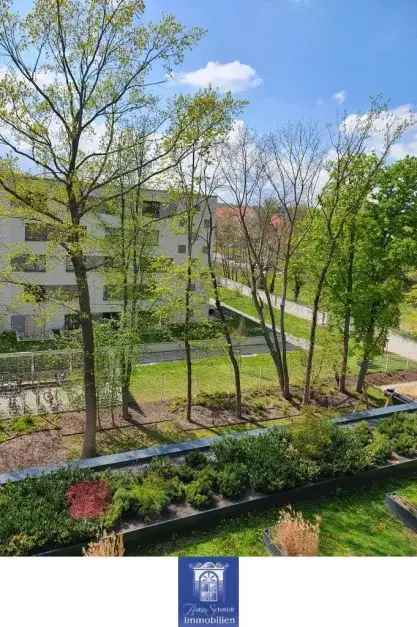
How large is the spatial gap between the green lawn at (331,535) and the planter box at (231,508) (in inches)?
3.3

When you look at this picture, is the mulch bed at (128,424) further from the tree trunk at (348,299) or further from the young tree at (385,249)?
the young tree at (385,249)

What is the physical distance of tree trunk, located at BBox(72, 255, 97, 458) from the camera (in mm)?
6277

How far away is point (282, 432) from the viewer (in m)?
6.77

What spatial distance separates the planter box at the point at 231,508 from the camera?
4695 mm

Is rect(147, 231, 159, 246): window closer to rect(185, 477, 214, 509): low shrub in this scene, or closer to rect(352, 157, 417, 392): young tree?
rect(352, 157, 417, 392): young tree

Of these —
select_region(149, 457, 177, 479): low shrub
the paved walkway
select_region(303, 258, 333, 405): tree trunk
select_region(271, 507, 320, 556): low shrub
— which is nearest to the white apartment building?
select_region(303, 258, 333, 405): tree trunk

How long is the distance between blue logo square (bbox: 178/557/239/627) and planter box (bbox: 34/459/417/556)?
0.84m

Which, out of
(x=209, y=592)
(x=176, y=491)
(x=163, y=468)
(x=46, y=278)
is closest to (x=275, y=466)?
(x=176, y=491)

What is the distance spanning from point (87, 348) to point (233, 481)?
2749 millimetres

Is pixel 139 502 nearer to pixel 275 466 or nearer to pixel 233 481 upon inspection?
pixel 233 481

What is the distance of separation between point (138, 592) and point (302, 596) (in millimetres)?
1381

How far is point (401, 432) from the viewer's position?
7.32m

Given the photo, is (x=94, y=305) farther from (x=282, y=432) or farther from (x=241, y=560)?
(x=241, y=560)

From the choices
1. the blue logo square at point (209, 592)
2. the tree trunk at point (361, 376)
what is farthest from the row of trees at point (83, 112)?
A: the tree trunk at point (361, 376)
